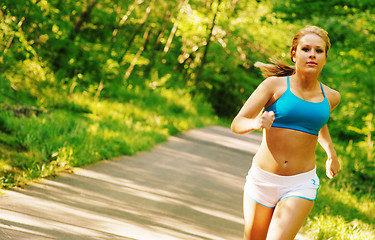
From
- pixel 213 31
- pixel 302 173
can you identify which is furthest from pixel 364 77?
pixel 213 31

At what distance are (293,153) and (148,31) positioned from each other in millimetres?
28234

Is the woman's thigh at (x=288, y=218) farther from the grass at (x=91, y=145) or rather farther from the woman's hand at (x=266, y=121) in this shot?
the grass at (x=91, y=145)

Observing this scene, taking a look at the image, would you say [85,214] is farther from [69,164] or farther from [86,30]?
[86,30]

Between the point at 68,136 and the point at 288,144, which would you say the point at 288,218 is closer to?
the point at 288,144

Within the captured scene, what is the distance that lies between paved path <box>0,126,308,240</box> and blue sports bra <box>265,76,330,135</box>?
240 cm

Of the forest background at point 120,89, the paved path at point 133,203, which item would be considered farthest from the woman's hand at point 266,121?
the paved path at point 133,203

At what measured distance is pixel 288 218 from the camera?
3.45 m

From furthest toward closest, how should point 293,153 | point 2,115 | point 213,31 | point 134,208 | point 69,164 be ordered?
point 213,31, point 2,115, point 69,164, point 134,208, point 293,153

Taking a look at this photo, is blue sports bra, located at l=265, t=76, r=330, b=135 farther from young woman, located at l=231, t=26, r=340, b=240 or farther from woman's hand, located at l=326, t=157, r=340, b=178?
woman's hand, located at l=326, t=157, r=340, b=178

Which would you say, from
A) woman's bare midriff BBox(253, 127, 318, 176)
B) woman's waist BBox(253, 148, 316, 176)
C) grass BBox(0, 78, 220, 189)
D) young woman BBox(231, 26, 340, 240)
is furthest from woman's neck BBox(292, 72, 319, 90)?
grass BBox(0, 78, 220, 189)

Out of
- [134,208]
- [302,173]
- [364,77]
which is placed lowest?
[134,208]

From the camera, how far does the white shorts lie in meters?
3.53

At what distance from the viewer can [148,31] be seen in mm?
31047

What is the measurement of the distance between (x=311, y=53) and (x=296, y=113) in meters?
0.43
